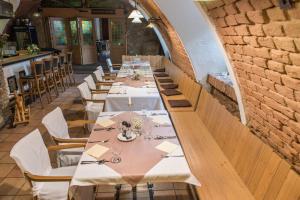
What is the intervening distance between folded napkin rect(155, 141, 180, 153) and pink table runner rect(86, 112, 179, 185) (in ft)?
0.14

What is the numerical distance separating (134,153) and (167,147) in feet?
1.11

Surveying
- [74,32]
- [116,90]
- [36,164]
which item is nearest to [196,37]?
[116,90]

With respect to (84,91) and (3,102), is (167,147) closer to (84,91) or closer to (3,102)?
(84,91)

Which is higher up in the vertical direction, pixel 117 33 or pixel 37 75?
pixel 117 33

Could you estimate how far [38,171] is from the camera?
7.68ft

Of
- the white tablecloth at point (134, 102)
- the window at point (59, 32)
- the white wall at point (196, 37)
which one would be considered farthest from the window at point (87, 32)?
the white tablecloth at point (134, 102)

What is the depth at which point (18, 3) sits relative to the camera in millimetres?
9492

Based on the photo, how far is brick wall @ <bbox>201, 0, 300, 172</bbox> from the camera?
1423 mm

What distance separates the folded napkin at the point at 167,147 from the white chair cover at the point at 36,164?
979mm

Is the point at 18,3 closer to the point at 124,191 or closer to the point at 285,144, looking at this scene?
the point at 124,191

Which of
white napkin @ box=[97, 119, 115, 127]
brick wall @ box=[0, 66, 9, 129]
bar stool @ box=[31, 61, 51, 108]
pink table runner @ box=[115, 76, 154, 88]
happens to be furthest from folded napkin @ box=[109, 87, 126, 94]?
bar stool @ box=[31, 61, 51, 108]

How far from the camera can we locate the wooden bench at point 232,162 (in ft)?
5.86

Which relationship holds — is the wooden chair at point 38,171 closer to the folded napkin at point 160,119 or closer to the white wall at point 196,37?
the folded napkin at point 160,119

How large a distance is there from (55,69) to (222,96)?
524cm
